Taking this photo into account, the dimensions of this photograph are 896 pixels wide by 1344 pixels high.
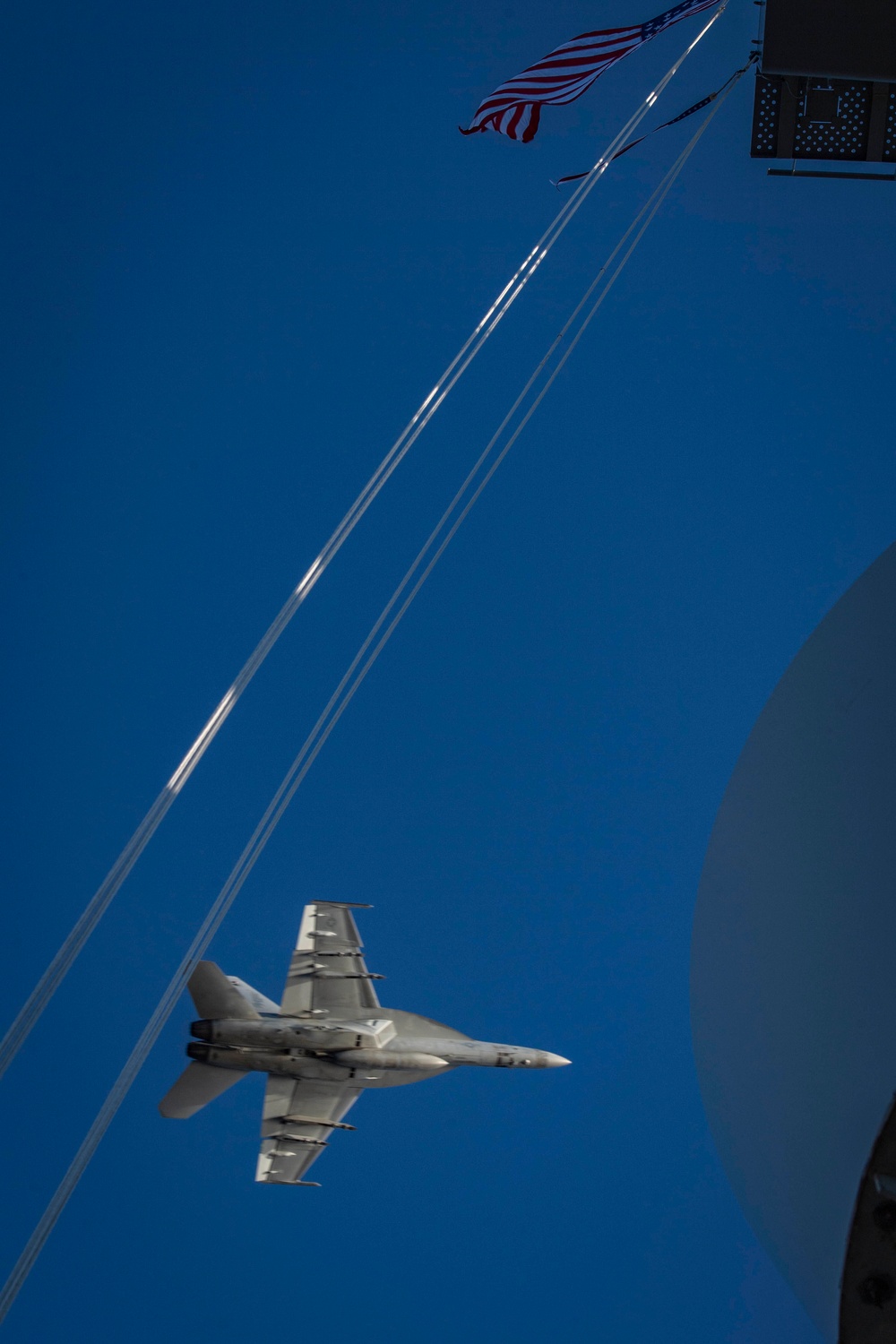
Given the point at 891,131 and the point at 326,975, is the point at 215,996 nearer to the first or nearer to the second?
the point at 326,975

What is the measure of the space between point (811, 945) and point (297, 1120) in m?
13.4

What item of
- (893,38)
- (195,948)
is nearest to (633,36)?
(893,38)

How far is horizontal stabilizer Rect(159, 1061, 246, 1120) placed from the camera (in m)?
13.7

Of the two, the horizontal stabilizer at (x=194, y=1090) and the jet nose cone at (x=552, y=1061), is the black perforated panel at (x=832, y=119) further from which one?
the horizontal stabilizer at (x=194, y=1090)

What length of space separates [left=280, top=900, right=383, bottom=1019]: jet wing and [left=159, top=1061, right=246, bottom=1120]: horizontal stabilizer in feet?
4.69

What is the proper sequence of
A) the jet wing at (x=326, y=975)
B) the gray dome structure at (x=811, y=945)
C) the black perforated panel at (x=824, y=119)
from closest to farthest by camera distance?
the gray dome structure at (x=811, y=945), the black perforated panel at (x=824, y=119), the jet wing at (x=326, y=975)

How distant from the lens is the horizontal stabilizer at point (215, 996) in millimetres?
13711

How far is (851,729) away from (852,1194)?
1.36 m

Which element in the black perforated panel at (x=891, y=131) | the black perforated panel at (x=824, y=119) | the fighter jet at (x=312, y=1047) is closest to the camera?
the black perforated panel at (x=891, y=131)

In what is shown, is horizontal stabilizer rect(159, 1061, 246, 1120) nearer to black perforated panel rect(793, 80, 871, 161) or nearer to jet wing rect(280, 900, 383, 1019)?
jet wing rect(280, 900, 383, 1019)

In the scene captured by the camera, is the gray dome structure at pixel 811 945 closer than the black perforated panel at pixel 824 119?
Yes

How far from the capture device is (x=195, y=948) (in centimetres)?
583

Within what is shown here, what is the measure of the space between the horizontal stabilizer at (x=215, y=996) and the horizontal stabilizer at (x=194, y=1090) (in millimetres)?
858

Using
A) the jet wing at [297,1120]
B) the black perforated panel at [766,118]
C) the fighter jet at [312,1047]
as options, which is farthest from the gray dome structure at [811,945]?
the black perforated panel at [766,118]
